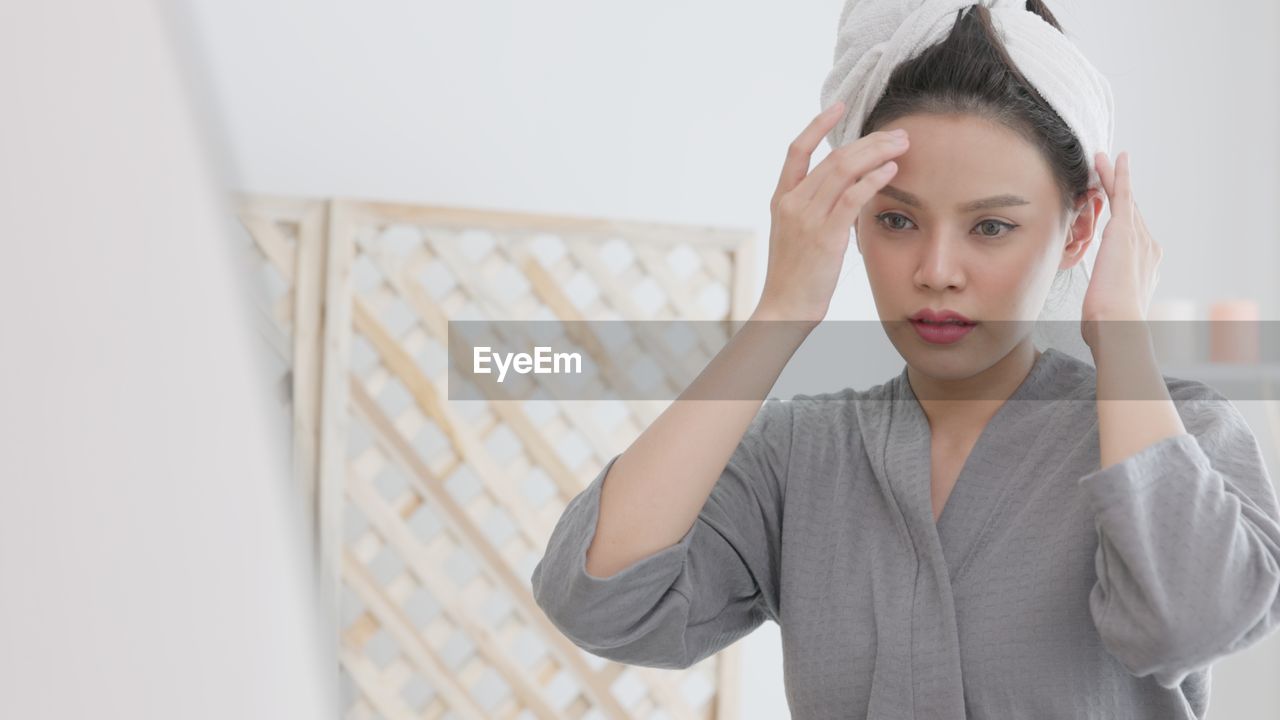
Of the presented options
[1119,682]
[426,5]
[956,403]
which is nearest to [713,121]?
[426,5]

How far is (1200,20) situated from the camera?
235 centimetres

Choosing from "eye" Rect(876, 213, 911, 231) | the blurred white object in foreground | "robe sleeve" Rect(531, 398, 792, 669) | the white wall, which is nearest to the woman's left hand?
"eye" Rect(876, 213, 911, 231)

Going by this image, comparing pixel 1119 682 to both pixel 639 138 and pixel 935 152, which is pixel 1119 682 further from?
pixel 639 138

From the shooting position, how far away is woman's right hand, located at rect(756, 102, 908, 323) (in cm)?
69

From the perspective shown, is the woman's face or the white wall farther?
the white wall

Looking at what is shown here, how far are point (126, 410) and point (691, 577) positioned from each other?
2.28 ft

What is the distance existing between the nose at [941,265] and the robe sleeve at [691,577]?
182mm

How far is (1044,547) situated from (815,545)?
0.50ft

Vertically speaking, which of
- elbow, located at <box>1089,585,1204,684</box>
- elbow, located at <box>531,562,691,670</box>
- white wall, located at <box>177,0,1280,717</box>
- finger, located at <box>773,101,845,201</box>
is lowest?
elbow, located at <box>1089,585,1204,684</box>

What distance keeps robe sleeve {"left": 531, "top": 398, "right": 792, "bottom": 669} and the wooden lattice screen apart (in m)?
1.05

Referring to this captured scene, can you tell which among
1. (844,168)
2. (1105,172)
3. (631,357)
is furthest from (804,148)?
(631,357)

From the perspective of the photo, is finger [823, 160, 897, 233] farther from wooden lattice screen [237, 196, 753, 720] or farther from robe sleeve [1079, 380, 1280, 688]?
wooden lattice screen [237, 196, 753, 720]

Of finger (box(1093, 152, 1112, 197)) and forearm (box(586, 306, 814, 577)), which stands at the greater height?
finger (box(1093, 152, 1112, 197))

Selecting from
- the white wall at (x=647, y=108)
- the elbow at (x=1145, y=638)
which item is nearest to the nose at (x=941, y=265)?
the elbow at (x=1145, y=638)
